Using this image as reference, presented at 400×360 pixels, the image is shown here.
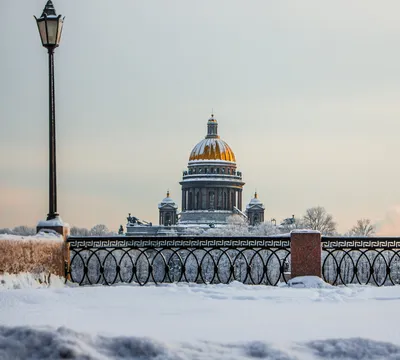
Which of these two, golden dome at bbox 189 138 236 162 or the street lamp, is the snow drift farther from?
golden dome at bbox 189 138 236 162

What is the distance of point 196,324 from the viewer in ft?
27.5

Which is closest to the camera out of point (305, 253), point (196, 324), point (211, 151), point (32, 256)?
point (196, 324)

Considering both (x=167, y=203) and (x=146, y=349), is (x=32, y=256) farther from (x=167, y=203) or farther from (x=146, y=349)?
(x=167, y=203)

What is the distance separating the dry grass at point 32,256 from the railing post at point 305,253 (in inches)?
135

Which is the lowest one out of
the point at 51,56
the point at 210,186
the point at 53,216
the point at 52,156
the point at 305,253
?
the point at 305,253

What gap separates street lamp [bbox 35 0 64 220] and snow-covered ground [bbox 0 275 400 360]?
10.3ft

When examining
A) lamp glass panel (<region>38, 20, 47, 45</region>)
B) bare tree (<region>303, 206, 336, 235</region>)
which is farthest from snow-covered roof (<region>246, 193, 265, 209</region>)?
lamp glass panel (<region>38, 20, 47, 45</region>)

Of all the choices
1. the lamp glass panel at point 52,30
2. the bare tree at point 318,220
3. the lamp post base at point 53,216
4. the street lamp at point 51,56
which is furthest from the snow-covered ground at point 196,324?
the bare tree at point 318,220

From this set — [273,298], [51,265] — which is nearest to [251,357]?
[273,298]

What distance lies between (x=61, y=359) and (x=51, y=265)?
261 inches

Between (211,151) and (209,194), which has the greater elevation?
(211,151)

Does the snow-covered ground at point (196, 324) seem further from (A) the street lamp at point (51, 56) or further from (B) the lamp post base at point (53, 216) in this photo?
(A) the street lamp at point (51, 56)

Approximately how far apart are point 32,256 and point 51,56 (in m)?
3.83

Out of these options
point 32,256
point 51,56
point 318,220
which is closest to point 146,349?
point 32,256
